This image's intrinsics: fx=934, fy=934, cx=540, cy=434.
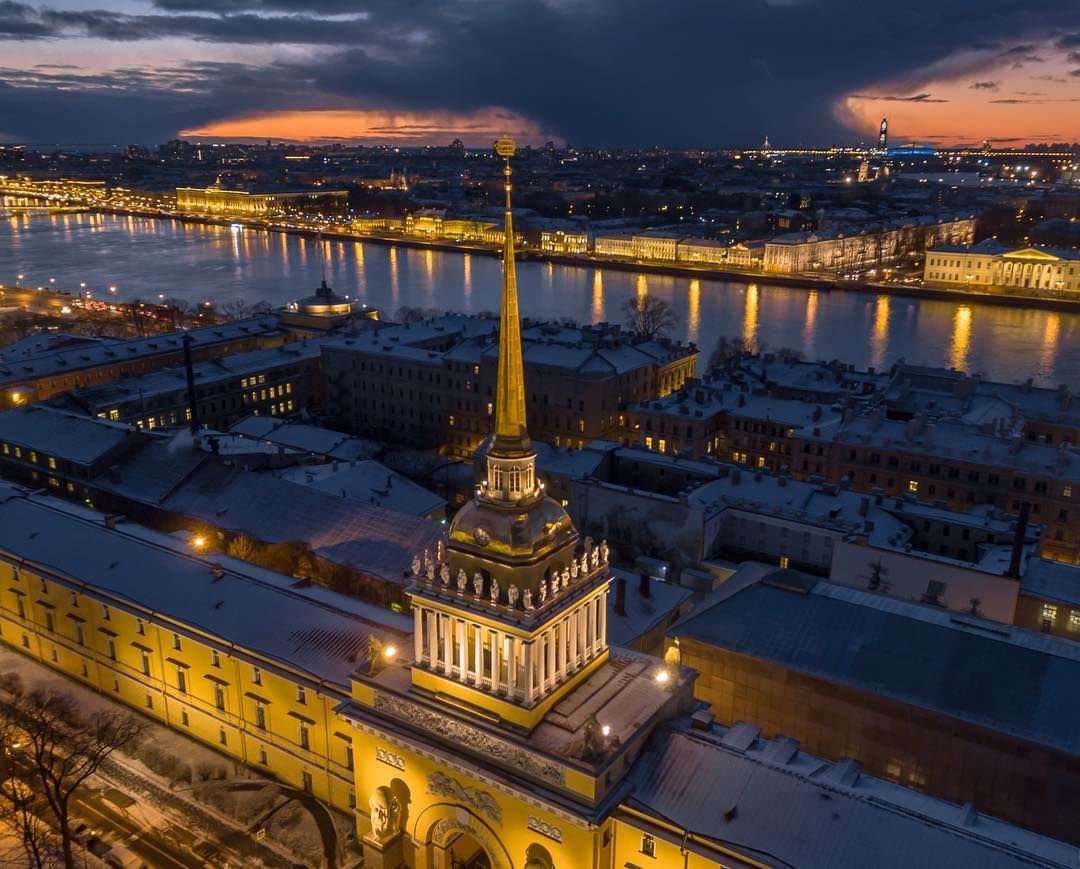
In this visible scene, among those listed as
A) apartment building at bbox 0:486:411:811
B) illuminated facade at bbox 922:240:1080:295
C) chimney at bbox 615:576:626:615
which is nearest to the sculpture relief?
apartment building at bbox 0:486:411:811

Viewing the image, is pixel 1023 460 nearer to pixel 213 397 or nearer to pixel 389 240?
pixel 213 397

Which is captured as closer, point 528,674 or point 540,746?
point 540,746

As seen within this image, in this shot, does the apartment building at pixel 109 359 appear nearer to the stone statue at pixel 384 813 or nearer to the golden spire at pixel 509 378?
the stone statue at pixel 384 813

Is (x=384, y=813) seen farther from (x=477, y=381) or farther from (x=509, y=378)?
(x=477, y=381)

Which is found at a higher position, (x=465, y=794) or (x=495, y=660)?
(x=495, y=660)

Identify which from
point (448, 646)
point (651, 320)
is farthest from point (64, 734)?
point (651, 320)

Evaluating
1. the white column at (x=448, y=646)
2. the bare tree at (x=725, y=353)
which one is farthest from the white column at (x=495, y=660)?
the bare tree at (x=725, y=353)

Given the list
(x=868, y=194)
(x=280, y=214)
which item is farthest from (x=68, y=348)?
(x=868, y=194)

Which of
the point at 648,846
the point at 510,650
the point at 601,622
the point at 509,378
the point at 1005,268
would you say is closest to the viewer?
the point at 648,846
